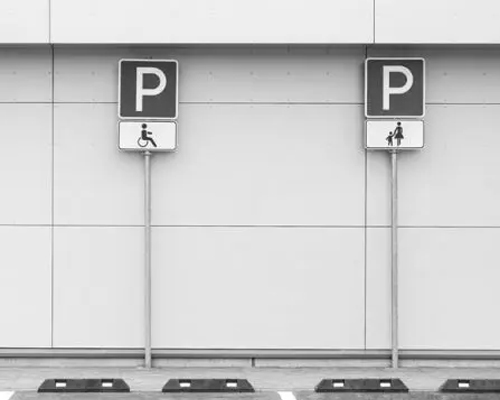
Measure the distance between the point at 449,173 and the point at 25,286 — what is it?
4.52 m

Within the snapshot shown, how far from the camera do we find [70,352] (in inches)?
460

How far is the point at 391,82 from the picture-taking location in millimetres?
11570

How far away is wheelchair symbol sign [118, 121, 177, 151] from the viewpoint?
11484mm

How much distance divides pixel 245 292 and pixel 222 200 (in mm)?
975

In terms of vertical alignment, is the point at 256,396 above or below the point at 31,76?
below

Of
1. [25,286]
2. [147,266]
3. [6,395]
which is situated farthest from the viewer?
[25,286]

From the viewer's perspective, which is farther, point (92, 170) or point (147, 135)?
point (92, 170)

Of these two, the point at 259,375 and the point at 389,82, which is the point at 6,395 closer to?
the point at 259,375
